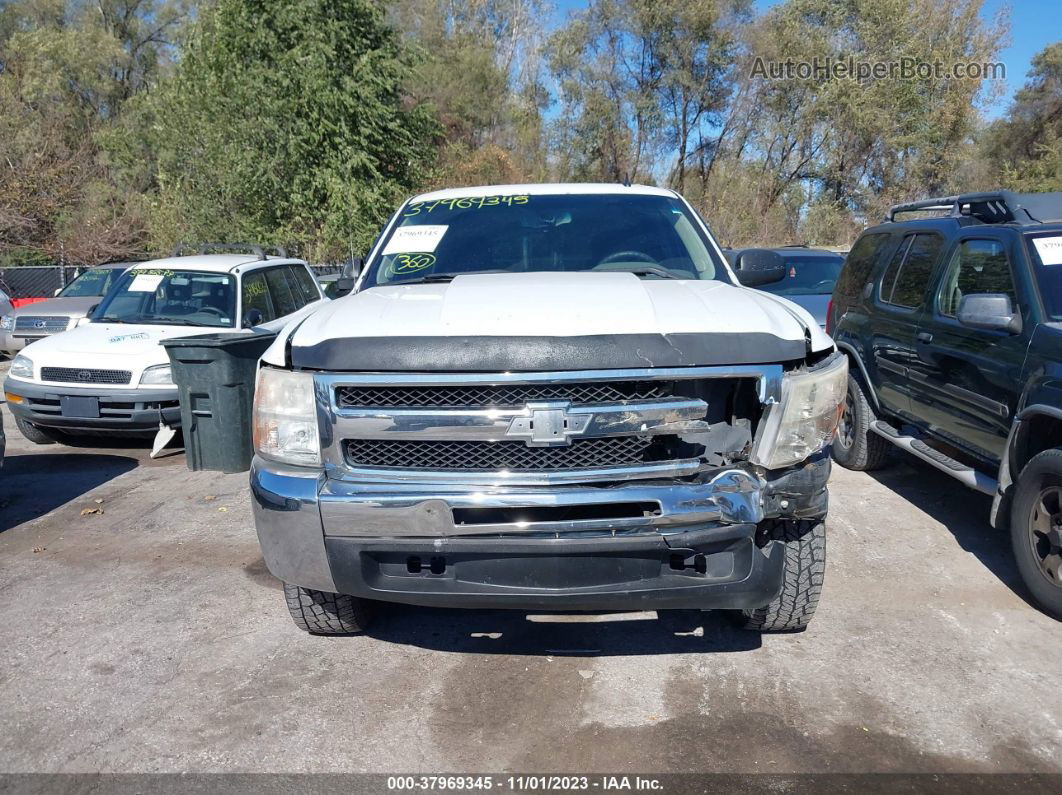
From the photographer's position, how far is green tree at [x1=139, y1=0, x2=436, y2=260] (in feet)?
55.0

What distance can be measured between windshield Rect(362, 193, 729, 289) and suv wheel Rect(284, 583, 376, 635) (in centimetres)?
157

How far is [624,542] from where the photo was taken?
2.89 meters

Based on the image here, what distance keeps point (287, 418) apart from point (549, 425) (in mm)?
952

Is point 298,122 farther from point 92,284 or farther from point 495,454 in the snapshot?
point 495,454

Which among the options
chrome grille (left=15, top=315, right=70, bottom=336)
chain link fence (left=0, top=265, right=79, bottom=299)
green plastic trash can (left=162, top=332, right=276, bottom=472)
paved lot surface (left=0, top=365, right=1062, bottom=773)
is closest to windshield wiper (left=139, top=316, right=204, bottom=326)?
green plastic trash can (left=162, top=332, right=276, bottom=472)

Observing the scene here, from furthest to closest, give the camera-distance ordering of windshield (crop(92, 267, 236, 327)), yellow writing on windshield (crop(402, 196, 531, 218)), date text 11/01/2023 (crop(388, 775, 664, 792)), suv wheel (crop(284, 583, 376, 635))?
1. windshield (crop(92, 267, 236, 327))
2. yellow writing on windshield (crop(402, 196, 531, 218))
3. suv wheel (crop(284, 583, 376, 635))
4. date text 11/01/2023 (crop(388, 775, 664, 792))

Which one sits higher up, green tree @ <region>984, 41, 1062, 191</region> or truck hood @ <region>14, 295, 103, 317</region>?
green tree @ <region>984, 41, 1062, 191</region>

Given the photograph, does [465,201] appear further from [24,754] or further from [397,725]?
[24,754]

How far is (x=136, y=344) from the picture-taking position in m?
7.39

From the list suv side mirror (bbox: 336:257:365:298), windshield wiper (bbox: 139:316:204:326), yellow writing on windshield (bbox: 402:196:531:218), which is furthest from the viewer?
windshield wiper (bbox: 139:316:204:326)

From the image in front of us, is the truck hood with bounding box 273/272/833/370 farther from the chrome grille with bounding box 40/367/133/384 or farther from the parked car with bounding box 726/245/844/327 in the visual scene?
the parked car with bounding box 726/245/844/327

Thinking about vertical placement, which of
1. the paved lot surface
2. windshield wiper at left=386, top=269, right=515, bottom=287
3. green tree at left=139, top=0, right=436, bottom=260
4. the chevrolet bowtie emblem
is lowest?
the paved lot surface

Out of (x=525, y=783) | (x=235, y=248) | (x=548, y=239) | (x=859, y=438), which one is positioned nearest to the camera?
(x=525, y=783)

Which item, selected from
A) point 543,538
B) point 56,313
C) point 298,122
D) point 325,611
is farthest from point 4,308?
point 543,538
